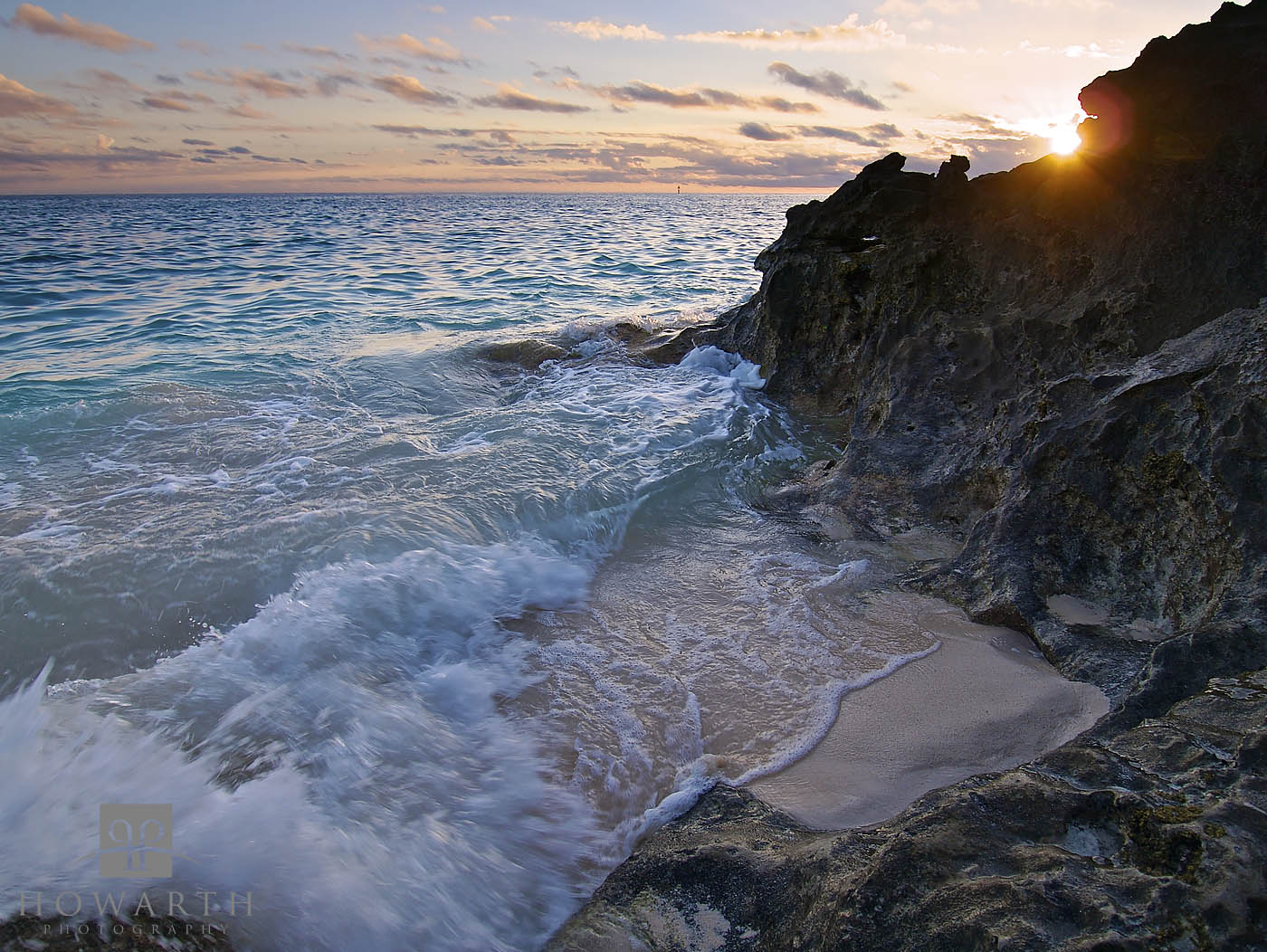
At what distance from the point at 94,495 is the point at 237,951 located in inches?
154

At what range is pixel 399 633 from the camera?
3512 mm

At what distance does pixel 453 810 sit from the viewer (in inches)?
98.0

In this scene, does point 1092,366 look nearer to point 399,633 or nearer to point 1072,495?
point 1072,495

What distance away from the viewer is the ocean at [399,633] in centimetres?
227

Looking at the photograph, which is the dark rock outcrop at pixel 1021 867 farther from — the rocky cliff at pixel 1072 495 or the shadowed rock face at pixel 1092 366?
the shadowed rock face at pixel 1092 366

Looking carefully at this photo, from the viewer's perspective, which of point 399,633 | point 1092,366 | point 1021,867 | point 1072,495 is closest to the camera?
point 1021,867

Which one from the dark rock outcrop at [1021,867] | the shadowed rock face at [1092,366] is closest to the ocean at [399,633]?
the dark rock outcrop at [1021,867]

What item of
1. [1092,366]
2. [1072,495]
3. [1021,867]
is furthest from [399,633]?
[1092,366]

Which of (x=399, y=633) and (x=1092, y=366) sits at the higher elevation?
(x=1092, y=366)

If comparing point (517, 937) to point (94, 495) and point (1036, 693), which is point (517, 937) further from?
point (94, 495)

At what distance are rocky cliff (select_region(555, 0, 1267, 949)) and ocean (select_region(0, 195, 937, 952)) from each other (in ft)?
1.47

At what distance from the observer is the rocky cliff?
5.01ft

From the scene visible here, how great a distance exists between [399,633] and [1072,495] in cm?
318

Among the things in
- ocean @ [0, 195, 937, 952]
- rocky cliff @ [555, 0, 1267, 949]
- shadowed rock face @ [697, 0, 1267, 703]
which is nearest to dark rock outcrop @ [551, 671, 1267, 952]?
Answer: rocky cliff @ [555, 0, 1267, 949]
